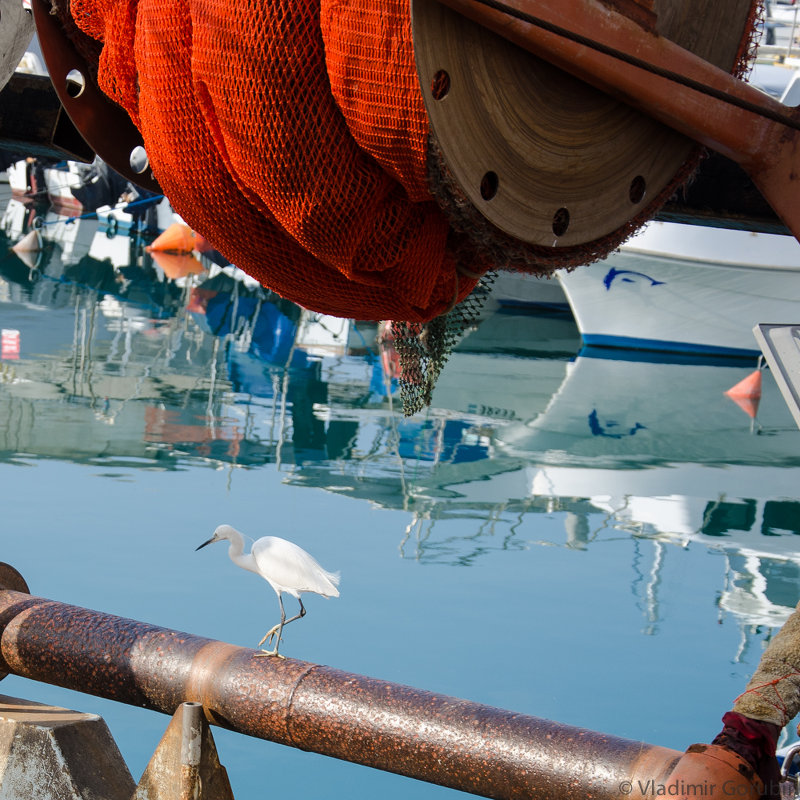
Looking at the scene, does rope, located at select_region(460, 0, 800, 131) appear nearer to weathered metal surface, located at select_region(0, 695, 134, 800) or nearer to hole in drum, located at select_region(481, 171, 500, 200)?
hole in drum, located at select_region(481, 171, 500, 200)

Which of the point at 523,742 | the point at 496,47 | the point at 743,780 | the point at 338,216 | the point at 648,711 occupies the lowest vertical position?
the point at 648,711

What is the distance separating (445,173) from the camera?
1.57m

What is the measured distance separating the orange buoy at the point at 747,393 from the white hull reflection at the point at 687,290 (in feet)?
6.02

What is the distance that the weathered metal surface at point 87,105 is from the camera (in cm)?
222

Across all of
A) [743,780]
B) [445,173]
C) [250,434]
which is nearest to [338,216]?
[445,173]

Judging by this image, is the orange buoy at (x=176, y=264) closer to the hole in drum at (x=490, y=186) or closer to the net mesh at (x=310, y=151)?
the net mesh at (x=310, y=151)

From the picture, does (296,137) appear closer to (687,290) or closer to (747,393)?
(747,393)

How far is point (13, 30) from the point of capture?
2232mm

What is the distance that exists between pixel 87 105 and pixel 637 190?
115 centimetres

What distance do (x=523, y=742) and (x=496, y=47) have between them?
1197 millimetres

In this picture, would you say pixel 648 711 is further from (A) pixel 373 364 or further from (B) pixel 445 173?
(A) pixel 373 364

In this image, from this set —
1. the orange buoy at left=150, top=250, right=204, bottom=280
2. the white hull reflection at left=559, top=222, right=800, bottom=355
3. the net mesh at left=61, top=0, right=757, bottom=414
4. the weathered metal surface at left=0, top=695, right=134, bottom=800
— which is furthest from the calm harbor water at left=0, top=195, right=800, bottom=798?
the orange buoy at left=150, top=250, right=204, bottom=280

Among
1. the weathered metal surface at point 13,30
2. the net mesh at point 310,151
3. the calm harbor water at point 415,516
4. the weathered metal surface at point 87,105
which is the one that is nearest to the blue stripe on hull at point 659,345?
the calm harbor water at point 415,516

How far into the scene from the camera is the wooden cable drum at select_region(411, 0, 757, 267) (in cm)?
154
